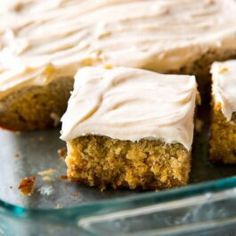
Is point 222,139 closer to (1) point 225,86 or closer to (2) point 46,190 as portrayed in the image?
(1) point 225,86

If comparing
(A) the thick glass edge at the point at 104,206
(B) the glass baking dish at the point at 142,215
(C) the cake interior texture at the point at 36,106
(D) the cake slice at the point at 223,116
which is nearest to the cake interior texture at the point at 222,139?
(D) the cake slice at the point at 223,116

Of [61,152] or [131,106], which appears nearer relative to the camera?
[131,106]

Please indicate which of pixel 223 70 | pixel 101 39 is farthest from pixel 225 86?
pixel 101 39

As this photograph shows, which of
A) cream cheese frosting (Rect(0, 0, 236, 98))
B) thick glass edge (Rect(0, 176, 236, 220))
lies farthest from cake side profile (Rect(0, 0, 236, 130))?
thick glass edge (Rect(0, 176, 236, 220))

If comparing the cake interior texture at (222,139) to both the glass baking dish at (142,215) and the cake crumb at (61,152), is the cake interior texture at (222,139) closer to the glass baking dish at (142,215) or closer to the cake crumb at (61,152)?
the glass baking dish at (142,215)

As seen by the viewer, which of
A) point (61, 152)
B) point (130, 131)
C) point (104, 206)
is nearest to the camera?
point (104, 206)

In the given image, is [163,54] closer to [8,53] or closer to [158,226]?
[8,53]

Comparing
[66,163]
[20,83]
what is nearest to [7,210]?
[66,163]
